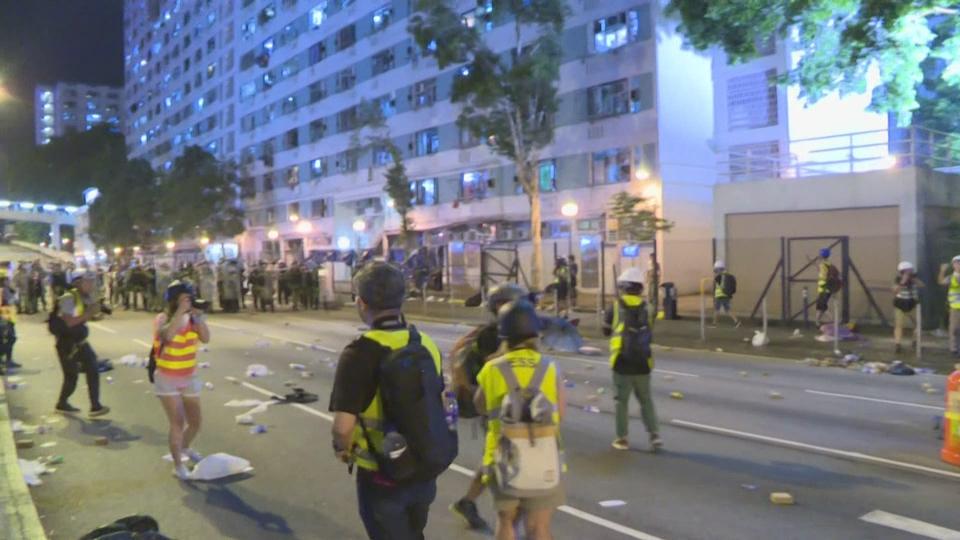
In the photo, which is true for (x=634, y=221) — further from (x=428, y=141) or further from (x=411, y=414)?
(x=411, y=414)

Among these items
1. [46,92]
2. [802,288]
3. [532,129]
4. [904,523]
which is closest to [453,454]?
[904,523]

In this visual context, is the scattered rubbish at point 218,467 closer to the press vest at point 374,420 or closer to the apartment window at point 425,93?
the press vest at point 374,420

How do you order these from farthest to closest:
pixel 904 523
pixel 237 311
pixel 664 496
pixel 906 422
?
pixel 237 311 < pixel 906 422 < pixel 664 496 < pixel 904 523

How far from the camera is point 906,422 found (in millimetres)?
8969

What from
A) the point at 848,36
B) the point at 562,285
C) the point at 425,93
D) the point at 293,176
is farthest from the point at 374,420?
the point at 293,176

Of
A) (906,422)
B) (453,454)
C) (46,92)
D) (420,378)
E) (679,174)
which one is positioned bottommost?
(906,422)

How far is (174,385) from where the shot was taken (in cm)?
687

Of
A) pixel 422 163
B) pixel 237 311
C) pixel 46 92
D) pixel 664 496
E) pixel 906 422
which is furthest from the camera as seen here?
pixel 46 92

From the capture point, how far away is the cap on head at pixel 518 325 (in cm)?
402

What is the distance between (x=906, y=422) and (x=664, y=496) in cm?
436

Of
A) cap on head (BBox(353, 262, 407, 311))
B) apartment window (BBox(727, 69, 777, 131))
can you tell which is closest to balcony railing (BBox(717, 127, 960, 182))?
apartment window (BBox(727, 69, 777, 131))

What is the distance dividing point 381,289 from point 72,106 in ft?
714

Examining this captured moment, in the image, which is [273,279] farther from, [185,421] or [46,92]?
[46,92]

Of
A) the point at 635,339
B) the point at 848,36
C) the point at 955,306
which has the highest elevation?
the point at 848,36
